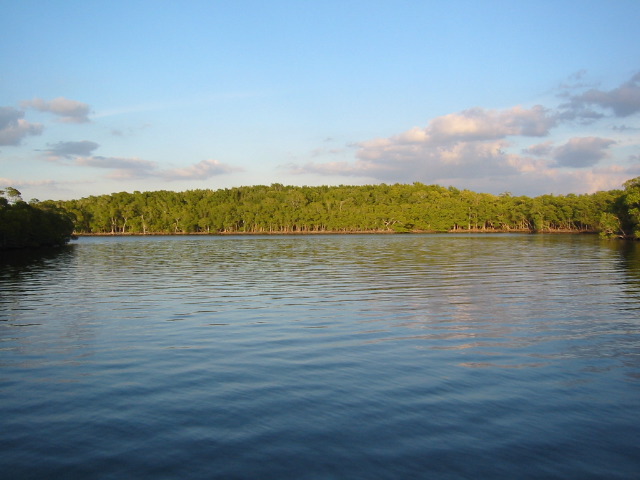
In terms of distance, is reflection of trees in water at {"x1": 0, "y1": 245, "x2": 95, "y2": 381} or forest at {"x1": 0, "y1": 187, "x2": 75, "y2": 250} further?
forest at {"x1": 0, "y1": 187, "x2": 75, "y2": 250}

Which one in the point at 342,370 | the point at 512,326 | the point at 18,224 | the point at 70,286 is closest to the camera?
the point at 342,370

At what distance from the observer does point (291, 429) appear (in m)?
8.77

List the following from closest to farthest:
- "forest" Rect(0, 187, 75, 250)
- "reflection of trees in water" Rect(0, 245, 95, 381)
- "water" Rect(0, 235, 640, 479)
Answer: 1. "water" Rect(0, 235, 640, 479)
2. "reflection of trees in water" Rect(0, 245, 95, 381)
3. "forest" Rect(0, 187, 75, 250)

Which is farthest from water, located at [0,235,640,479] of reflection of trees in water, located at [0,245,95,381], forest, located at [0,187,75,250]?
forest, located at [0,187,75,250]

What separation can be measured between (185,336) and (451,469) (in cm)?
1088

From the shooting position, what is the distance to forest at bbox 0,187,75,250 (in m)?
71.1

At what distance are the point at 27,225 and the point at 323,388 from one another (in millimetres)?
77371

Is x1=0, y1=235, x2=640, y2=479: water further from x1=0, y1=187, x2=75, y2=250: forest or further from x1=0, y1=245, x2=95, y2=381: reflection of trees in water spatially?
x1=0, y1=187, x2=75, y2=250: forest

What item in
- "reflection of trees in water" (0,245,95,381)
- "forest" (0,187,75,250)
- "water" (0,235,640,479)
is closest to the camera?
"water" (0,235,640,479)

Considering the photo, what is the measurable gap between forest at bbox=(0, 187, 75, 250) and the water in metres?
55.2

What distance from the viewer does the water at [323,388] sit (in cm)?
764

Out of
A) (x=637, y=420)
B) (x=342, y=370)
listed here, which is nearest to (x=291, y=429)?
(x=342, y=370)

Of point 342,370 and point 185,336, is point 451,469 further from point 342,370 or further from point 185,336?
point 185,336

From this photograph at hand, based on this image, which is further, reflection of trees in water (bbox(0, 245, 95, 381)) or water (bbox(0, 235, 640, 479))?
reflection of trees in water (bbox(0, 245, 95, 381))
